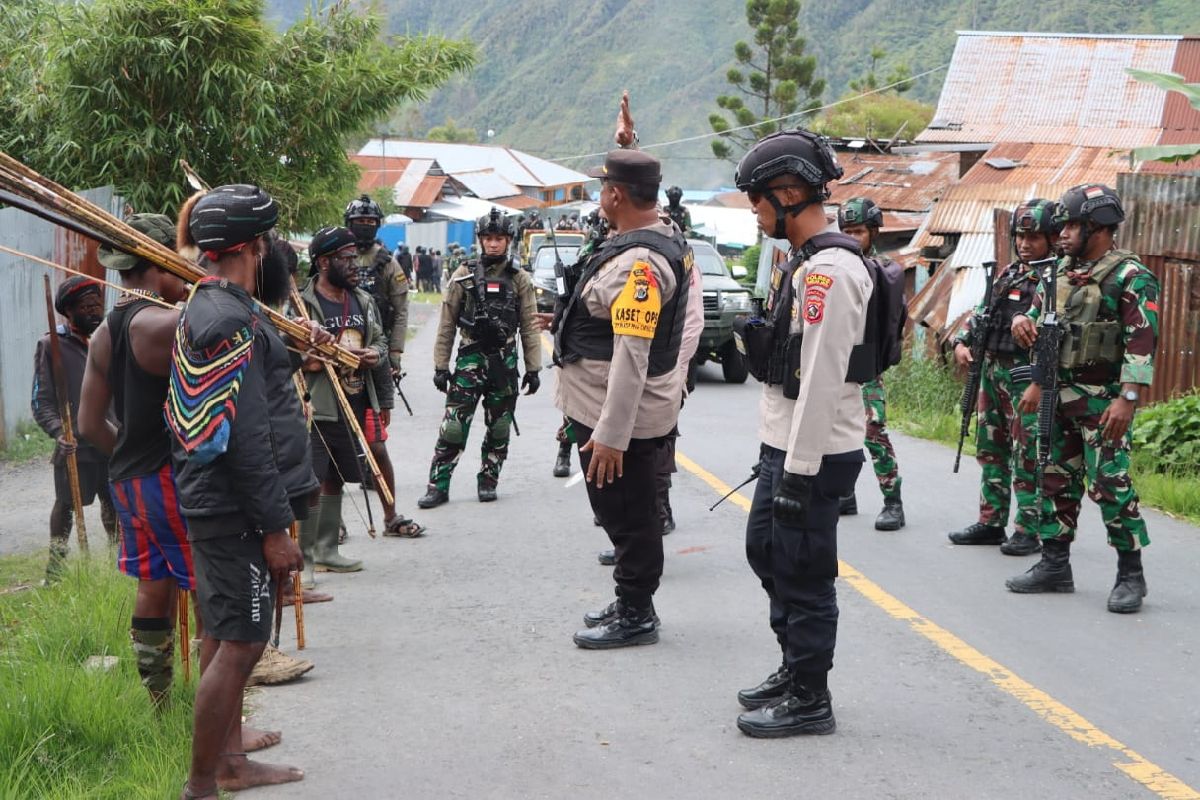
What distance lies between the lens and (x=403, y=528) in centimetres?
825

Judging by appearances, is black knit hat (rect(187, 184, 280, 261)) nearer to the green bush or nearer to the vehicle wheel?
the green bush

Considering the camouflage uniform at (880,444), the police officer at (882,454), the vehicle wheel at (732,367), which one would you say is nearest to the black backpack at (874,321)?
the police officer at (882,454)

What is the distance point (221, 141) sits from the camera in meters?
11.9

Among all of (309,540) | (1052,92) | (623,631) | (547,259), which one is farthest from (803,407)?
(1052,92)

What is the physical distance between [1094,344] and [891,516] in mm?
2226

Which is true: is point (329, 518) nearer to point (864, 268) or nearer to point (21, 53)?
point (864, 268)

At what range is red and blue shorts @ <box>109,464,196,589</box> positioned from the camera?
4.30m

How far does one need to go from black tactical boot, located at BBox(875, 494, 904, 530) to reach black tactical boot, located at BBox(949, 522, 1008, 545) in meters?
0.46

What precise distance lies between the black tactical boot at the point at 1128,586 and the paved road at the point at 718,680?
0.30ft

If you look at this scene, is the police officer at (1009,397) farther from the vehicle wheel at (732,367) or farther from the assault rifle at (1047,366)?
the vehicle wheel at (732,367)

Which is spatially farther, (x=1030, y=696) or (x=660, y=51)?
(x=660, y=51)

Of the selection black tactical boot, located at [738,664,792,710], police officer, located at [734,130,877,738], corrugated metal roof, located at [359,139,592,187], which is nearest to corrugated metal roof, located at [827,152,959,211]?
police officer, located at [734,130,877,738]

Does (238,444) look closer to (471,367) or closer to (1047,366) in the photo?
(1047,366)

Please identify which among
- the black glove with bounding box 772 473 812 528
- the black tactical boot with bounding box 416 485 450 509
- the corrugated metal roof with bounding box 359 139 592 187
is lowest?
the black tactical boot with bounding box 416 485 450 509
